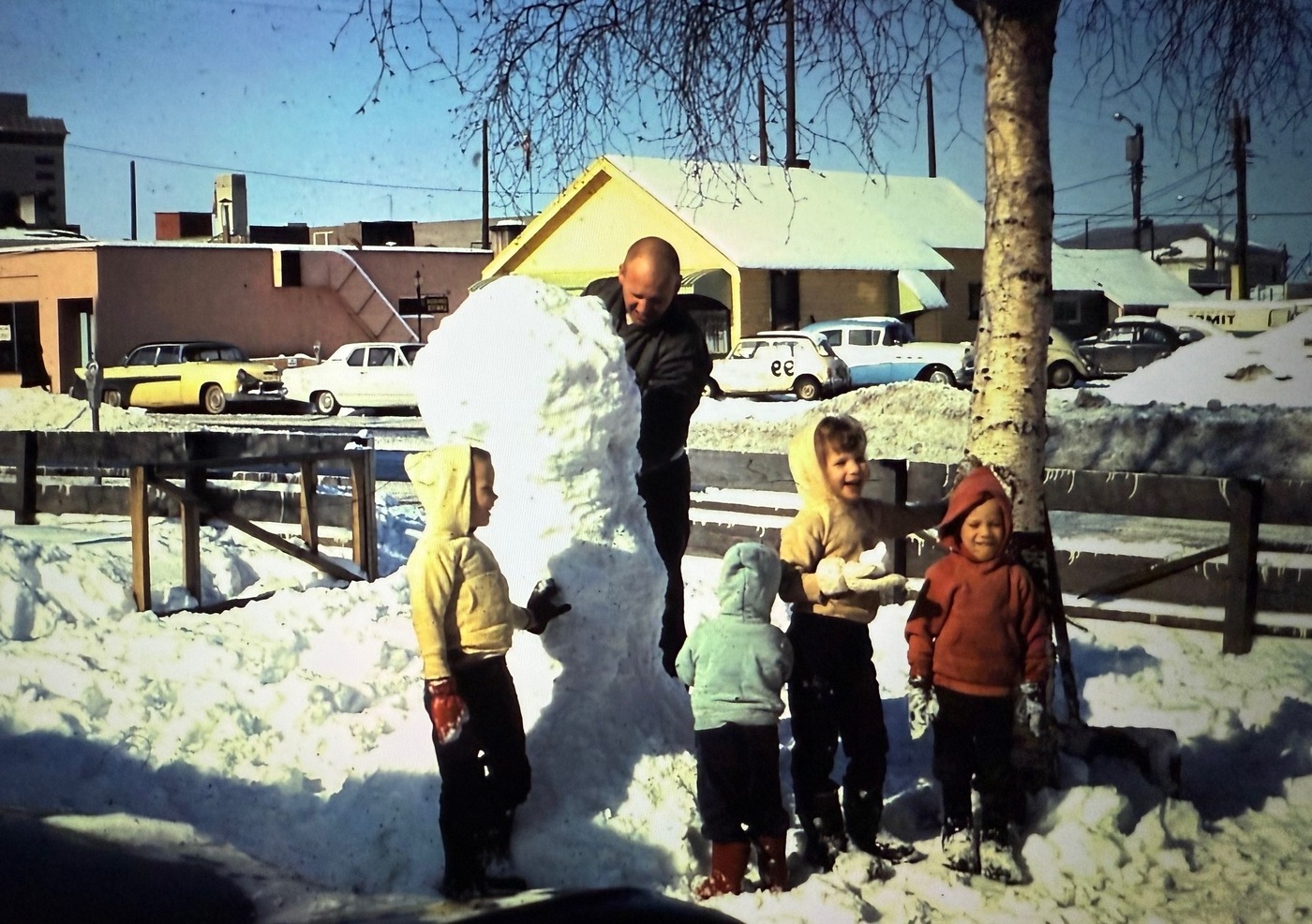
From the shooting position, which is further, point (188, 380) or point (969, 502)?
point (188, 380)

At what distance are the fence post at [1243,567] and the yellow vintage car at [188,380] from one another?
25.5 meters

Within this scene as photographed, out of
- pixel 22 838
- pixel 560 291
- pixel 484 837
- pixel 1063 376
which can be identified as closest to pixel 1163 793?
pixel 484 837

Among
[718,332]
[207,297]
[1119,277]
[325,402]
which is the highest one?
[1119,277]

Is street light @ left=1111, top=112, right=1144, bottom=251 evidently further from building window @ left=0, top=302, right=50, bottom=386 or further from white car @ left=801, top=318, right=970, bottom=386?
building window @ left=0, top=302, right=50, bottom=386

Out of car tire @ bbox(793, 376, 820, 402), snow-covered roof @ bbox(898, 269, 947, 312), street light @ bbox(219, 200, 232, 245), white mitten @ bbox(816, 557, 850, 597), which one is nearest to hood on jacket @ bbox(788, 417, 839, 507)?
white mitten @ bbox(816, 557, 850, 597)

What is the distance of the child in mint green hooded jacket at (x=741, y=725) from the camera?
165 inches

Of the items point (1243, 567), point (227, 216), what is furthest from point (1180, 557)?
point (227, 216)

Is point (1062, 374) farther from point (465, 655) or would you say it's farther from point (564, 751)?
point (465, 655)

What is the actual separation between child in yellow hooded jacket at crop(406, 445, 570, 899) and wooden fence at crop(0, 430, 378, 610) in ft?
12.4

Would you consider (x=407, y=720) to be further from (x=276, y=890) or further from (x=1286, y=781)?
(x=1286, y=781)

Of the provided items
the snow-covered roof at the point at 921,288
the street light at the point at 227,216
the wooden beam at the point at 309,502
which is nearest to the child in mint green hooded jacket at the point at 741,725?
the wooden beam at the point at 309,502

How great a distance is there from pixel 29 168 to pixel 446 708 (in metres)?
34.9

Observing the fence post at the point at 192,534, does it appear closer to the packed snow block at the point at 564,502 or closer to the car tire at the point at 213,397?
the packed snow block at the point at 564,502

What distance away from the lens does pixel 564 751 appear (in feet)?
15.1
